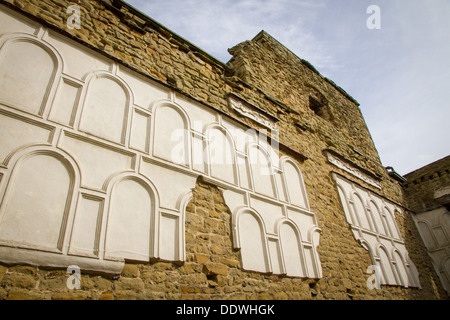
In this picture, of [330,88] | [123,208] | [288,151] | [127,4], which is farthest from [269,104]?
[330,88]

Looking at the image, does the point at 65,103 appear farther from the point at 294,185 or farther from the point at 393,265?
the point at 393,265

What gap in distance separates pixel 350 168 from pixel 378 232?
1.62m


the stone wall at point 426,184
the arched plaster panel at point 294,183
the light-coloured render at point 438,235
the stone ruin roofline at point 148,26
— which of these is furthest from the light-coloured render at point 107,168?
the stone wall at point 426,184

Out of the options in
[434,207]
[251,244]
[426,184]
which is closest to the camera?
[251,244]

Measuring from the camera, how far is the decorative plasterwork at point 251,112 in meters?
4.99

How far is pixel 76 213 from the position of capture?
2.48 meters

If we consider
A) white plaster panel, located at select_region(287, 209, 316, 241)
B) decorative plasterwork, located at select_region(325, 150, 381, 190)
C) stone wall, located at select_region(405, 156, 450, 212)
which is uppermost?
stone wall, located at select_region(405, 156, 450, 212)

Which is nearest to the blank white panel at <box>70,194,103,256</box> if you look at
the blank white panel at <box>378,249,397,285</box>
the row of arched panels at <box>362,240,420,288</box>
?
the row of arched panels at <box>362,240,420,288</box>

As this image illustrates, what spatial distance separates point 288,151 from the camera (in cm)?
534

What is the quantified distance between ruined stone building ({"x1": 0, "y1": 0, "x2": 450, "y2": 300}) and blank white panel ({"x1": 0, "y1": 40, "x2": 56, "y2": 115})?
1 centimetres

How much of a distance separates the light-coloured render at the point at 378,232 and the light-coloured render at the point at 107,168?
75.5 inches

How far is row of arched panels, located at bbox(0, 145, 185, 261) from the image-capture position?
2.22 meters

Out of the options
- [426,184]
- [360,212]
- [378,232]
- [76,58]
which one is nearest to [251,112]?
[76,58]

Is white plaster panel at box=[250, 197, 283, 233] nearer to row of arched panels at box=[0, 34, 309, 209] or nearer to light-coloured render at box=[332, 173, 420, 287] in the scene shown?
row of arched panels at box=[0, 34, 309, 209]
